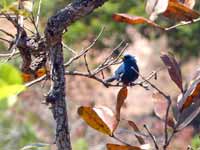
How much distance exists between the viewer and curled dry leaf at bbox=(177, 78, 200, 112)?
90 centimetres

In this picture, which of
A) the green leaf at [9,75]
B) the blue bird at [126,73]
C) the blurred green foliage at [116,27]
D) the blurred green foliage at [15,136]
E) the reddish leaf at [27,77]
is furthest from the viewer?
the blurred green foliage at [116,27]

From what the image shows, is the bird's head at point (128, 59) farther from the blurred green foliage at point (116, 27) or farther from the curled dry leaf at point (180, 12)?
the blurred green foliage at point (116, 27)

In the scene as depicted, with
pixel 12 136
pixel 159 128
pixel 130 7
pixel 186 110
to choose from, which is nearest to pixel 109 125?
pixel 186 110

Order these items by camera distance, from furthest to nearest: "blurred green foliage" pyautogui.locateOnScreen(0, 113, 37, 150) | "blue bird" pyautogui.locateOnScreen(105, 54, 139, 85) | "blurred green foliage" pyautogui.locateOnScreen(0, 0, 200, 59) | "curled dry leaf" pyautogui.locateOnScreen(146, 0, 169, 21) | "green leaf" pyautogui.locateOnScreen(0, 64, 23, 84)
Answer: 1. "blurred green foliage" pyautogui.locateOnScreen(0, 0, 200, 59)
2. "blurred green foliage" pyautogui.locateOnScreen(0, 113, 37, 150)
3. "blue bird" pyautogui.locateOnScreen(105, 54, 139, 85)
4. "curled dry leaf" pyautogui.locateOnScreen(146, 0, 169, 21)
5. "green leaf" pyautogui.locateOnScreen(0, 64, 23, 84)

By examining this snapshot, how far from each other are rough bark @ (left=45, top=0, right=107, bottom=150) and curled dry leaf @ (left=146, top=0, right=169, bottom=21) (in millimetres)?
141

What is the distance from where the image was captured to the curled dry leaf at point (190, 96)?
2.96 feet

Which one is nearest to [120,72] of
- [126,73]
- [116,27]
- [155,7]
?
[126,73]

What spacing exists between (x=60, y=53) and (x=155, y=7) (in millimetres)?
234

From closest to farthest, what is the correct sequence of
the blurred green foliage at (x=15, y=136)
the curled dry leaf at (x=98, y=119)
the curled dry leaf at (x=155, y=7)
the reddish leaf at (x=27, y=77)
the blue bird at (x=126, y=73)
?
the curled dry leaf at (x=155, y=7)
the curled dry leaf at (x=98, y=119)
the reddish leaf at (x=27, y=77)
the blue bird at (x=126, y=73)
the blurred green foliage at (x=15, y=136)

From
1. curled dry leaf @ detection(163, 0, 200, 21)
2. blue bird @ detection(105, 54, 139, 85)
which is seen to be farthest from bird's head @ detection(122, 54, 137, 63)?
curled dry leaf @ detection(163, 0, 200, 21)

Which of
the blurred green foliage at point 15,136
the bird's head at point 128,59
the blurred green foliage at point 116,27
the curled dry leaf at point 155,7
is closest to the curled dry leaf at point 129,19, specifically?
the curled dry leaf at point 155,7

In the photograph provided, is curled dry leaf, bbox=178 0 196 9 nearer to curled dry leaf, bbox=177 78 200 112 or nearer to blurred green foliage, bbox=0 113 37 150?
curled dry leaf, bbox=177 78 200 112

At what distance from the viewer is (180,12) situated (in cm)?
95

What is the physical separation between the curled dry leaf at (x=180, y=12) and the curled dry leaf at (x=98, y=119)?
19 cm
